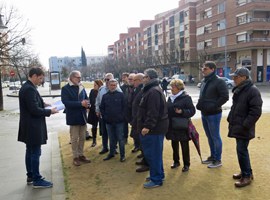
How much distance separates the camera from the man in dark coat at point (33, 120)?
4902 millimetres

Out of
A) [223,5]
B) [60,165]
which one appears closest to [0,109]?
[60,165]

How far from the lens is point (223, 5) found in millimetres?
51562

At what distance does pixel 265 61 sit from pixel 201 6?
19286mm

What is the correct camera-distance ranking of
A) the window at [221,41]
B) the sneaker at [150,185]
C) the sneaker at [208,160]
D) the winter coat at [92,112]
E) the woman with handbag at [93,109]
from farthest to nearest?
the window at [221,41], the winter coat at [92,112], the woman with handbag at [93,109], the sneaker at [208,160], the sneaker at [150,185]

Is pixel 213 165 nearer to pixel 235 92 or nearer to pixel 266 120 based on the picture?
pixel 235 92

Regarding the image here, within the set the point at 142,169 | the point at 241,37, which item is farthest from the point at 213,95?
the point at 241,37

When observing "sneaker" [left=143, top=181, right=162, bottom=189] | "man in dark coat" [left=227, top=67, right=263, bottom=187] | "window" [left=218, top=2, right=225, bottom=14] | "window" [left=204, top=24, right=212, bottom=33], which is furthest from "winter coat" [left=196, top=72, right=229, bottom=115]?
"window" [left=204, top=24, right=212, bottom=33]

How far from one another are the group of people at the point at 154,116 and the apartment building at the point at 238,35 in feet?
138

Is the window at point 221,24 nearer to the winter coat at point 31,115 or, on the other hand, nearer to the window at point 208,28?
the window at point 208,28

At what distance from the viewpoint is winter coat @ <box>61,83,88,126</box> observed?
19.9 ft

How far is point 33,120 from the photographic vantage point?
5.00 meters

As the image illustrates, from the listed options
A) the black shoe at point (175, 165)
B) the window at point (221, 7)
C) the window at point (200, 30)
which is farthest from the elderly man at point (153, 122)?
the window at point (200, 30)

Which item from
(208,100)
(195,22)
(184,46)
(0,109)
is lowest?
(0,109)

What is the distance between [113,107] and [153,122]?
6.41 ft
